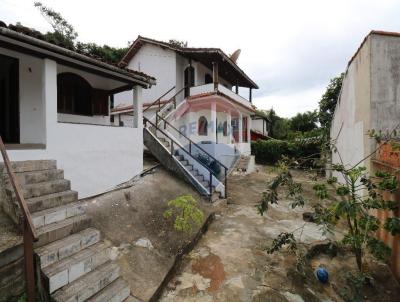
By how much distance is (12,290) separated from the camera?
304cm

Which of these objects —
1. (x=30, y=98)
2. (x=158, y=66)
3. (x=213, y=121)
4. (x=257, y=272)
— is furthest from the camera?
(x=158, y=66)

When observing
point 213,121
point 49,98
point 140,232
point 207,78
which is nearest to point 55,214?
point 140,232

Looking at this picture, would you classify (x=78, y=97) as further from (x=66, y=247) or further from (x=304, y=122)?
(x=304, y=122)

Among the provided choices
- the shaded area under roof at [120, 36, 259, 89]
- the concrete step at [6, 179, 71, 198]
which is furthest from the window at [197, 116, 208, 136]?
the concrete step at [6, 179, 71, 198]

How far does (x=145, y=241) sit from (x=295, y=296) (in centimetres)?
303

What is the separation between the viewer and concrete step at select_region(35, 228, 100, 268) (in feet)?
10.5

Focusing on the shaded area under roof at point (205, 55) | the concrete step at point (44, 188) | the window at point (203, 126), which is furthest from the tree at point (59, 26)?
the concrete step at point (44, 188)

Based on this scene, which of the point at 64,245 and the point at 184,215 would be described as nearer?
the point at 64,245

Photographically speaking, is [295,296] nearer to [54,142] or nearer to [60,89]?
[54,142]

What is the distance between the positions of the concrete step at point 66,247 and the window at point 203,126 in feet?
34.9

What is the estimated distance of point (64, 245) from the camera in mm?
3477

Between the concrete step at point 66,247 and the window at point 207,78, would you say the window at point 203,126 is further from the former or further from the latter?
the concrete step at point 66,247

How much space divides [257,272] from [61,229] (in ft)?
12.1

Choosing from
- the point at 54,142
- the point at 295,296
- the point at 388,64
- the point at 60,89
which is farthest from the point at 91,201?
the point at 388,64
